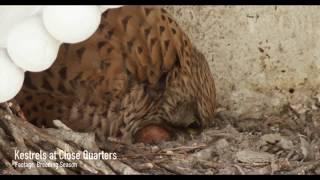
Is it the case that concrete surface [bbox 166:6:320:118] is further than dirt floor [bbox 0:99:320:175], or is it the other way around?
concrete surface [bbox 166:6:320:118]

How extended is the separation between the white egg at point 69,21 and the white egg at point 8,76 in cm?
8

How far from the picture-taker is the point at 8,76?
0.82 metres

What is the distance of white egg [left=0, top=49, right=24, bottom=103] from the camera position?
32.2 inches

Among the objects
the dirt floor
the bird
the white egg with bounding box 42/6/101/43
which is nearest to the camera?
the white egg with bounding box 42/6/101/43

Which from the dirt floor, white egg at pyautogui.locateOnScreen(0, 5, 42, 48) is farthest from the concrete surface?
white egg at pyautogui.locateOnScreen(0, 5, 42, 48)

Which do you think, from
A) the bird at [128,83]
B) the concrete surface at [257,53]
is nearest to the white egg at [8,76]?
the bird at [128,83]

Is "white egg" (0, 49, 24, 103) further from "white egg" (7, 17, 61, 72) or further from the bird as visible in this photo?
the bird

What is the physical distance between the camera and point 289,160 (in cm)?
100

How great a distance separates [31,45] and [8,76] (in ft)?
0.22

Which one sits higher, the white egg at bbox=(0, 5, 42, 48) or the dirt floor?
the white egg at bbox=(0, 5, 42, 48)

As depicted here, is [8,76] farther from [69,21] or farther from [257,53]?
[257,53]

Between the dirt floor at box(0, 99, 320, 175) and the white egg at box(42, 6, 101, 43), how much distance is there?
0.19 meters

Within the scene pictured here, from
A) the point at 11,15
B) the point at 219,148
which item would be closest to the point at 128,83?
the point at 219,148

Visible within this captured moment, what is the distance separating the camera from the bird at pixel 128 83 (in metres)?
1.05
